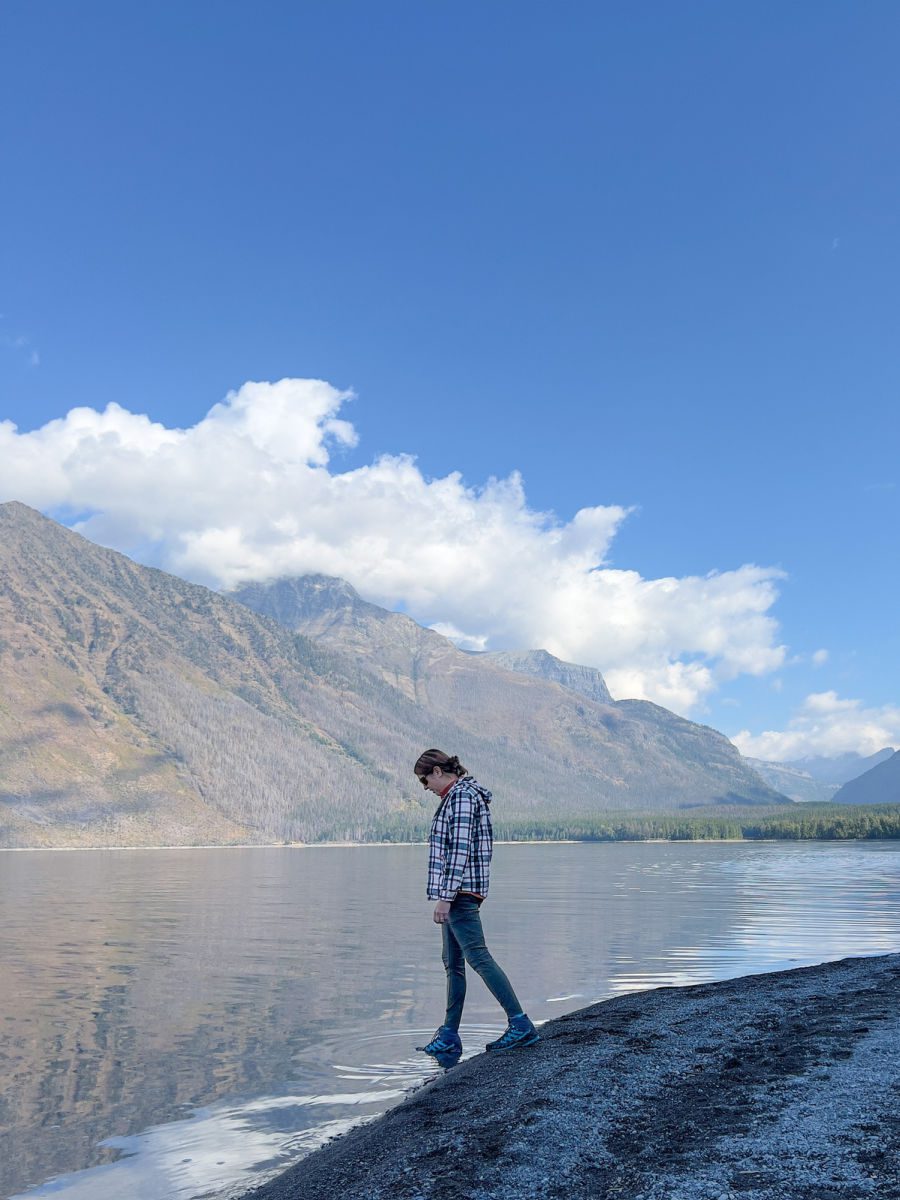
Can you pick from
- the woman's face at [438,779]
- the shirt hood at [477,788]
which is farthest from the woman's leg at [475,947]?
the woman's face at [438,779]

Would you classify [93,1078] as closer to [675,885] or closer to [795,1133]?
[795,1133]

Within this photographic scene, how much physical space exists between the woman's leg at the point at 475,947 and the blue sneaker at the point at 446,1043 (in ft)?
7.14

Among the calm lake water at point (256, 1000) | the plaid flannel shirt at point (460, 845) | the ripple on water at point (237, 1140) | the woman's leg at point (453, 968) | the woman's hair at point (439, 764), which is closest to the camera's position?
the ripple on water at point (237, 1140)

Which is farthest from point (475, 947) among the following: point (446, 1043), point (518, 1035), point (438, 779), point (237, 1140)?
point (237, 1140)

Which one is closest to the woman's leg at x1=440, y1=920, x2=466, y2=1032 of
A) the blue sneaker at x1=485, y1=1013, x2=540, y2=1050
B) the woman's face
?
the blue sneaker at x1=485, y1=1013, x2=540, y2=1050

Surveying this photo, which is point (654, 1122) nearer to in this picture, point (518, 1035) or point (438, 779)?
point (518, 1035)

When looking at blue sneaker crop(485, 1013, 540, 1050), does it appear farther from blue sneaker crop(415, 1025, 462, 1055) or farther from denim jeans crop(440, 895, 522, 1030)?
blue sneaker crop(415, 1025, 462, 1055)

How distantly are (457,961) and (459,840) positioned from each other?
7.32ft

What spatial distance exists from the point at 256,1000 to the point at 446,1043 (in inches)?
530

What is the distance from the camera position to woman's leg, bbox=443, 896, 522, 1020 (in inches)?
548

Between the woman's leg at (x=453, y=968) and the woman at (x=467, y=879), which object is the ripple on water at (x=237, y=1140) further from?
the woman at (x=467, y=879)

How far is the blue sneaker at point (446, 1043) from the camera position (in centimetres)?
1593

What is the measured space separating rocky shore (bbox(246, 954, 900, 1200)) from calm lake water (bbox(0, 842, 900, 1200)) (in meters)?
3.16

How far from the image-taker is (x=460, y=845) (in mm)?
13922
